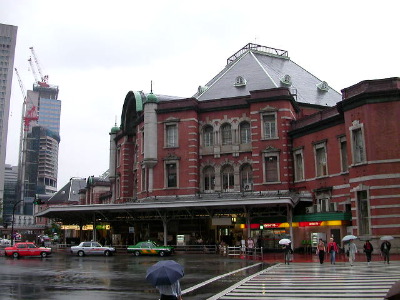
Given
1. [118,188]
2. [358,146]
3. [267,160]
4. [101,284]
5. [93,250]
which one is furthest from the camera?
[118,188]

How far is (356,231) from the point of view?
31344mm

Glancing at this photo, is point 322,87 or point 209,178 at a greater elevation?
point 322,87

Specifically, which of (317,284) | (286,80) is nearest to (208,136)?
(286,80)

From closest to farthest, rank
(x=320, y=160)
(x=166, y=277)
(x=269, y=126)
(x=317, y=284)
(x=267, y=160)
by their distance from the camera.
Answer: (x=166, y=277) < (x=317, y=284) < (x=320, y=160) < (x=267, y=160) < (x=269, y=126)

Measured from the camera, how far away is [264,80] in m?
45.7

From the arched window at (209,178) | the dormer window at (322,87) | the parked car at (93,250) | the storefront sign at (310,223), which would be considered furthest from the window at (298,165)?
the parked car at (93,250)

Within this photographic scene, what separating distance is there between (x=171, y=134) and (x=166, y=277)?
1447 inches

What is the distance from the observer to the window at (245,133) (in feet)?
141

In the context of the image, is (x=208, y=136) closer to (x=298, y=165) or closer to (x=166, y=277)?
(x=298, y=165)

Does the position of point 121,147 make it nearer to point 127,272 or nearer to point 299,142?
point 299,142

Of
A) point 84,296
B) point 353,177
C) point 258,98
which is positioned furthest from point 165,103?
point 84,296

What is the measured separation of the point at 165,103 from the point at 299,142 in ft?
43.1

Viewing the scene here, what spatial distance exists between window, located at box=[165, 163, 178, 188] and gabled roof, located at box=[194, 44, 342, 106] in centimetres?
769

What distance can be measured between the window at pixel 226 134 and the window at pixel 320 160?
8.59 metres
